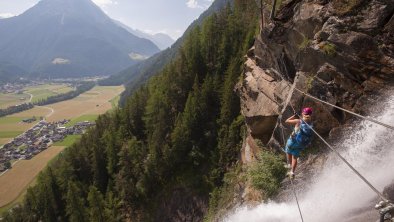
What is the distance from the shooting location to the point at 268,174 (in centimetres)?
2447

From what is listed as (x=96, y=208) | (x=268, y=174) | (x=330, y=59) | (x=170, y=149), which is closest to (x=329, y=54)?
(x=330, y=59)

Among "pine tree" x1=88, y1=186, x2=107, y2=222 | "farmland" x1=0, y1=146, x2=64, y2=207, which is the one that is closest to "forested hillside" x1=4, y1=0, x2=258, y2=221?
"pine tree" x1=88, y1=186, x2=107, y2=222

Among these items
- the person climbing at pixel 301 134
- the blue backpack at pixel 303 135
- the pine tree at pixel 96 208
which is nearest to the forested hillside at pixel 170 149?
the pine tree at pixel 96 208

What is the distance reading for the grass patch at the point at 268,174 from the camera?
23.5 meters

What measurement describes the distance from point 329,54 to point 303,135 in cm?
700

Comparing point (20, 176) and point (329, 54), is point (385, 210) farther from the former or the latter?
point (20, 176)

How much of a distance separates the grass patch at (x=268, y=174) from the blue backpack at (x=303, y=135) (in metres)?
6.97

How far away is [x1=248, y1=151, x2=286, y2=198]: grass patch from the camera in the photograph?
23531mm

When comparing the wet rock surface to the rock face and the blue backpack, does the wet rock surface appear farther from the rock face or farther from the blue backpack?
the blue backpack

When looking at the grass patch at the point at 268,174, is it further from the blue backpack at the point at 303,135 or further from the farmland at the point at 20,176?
the farmland at the point at 20,176

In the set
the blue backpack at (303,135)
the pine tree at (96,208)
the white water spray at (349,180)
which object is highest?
the blue backpack at (303,135)

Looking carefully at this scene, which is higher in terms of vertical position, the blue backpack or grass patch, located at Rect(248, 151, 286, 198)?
the blue backpack

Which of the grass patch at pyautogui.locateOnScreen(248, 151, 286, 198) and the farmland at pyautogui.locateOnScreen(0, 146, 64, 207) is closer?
the grass patch at pyautogui.locateOnScreen(248, 151, 286, 198)

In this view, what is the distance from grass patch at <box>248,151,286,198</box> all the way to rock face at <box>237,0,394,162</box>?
2.68m
